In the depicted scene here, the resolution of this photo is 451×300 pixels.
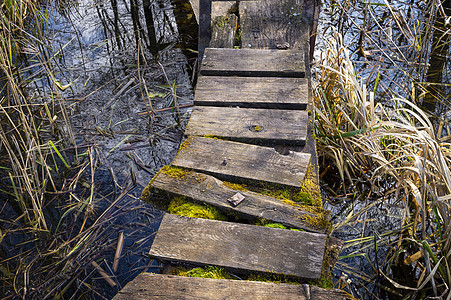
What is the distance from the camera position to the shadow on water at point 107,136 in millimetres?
2588

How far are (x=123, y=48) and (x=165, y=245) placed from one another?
3.18 m

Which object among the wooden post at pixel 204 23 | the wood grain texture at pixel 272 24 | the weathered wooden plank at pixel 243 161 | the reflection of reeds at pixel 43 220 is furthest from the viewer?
the wooden post at pixel 204 23

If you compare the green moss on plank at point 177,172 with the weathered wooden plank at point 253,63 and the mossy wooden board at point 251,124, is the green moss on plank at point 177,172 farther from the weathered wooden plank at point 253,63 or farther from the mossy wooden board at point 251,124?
the weathered wooden plank at point 253,63

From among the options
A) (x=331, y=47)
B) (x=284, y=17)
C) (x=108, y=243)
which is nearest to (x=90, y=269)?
(x=108, y=243)

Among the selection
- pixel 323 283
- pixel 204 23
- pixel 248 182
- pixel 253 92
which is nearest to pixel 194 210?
pixel 248 182

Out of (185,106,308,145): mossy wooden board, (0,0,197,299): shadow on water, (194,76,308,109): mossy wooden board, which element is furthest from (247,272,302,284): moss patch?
(194,76,308,109): mossy wooden board

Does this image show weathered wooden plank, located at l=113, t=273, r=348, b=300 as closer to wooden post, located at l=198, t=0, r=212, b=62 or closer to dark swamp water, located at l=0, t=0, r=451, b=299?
dark swamp water, located at l=0, t=0, r=451, b=299

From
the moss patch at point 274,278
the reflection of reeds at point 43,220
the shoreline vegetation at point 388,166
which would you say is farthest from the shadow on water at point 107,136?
the shoreline vegetation at point 388,166

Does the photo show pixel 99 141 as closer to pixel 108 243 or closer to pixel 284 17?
pixel 108 243

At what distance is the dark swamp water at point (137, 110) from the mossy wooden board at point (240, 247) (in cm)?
50

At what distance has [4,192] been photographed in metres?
3.09

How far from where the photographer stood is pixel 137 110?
3711mm

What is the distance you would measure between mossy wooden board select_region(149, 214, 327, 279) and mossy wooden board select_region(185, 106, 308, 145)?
2.11ft

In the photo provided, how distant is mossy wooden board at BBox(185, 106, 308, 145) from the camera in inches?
92.9
